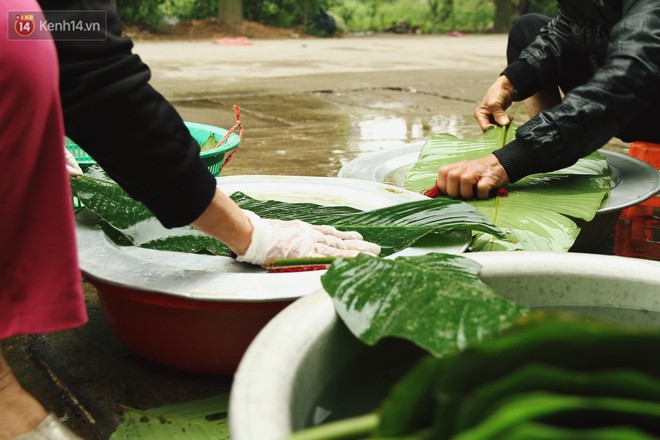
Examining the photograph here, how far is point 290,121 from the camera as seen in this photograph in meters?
4.67

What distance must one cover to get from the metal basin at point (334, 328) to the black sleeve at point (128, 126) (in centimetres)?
45

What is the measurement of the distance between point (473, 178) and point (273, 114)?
300 centimetres

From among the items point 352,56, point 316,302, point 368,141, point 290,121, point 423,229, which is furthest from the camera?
point 352,56

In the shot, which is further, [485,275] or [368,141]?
[368,141]

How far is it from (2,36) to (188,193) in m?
0.39

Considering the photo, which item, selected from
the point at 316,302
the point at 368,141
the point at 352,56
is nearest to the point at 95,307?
the point at 316,302

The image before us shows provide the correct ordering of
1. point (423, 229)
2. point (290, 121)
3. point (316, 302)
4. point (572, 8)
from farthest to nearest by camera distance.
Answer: point (290, 121) → point (572, 8) → point (423, 229) → point (316, 302)

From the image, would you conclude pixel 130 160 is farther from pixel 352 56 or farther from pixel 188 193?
pixel 352 56

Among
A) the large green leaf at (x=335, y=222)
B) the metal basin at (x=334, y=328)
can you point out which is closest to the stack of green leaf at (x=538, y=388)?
the metal basin at (x=334, y=328)

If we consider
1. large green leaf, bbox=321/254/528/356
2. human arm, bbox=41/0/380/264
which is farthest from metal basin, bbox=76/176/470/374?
large green leaf, bbox=321/254/528/356

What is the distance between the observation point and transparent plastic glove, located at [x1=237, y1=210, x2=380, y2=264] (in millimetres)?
1505

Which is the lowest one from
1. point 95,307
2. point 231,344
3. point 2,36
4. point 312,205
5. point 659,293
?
point 95,307

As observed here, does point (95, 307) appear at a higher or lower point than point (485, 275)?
lower

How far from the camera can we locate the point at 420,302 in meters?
1.00
